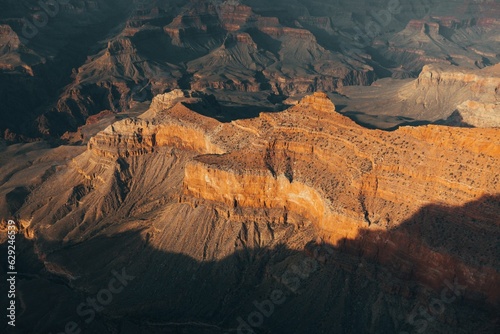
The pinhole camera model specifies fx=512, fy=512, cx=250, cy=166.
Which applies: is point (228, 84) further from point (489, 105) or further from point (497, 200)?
point (497, 200)

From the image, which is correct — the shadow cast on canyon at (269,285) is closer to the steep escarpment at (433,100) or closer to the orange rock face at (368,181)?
the orange rock face at (368,181)

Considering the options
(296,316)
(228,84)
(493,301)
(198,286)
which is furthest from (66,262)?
(228,84)

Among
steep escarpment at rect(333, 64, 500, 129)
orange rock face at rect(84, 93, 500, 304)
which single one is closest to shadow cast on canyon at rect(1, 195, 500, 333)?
orange rock face at rect(84, 93, 500, 304)

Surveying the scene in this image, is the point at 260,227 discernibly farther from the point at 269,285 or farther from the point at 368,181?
the point at 368,181

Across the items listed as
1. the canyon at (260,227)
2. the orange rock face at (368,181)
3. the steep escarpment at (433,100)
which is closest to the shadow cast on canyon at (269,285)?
the canyon at (260,227)

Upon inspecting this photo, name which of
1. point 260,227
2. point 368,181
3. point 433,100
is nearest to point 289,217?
point 260,227
